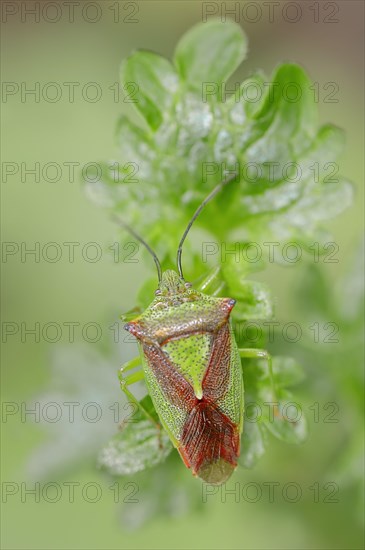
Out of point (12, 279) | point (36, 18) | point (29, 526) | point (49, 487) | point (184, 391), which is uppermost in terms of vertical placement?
point (36, 18)

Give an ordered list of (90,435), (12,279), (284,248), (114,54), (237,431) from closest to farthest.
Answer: (237,431)
(284,248)
(90,435)
(12,279)
(114,54)

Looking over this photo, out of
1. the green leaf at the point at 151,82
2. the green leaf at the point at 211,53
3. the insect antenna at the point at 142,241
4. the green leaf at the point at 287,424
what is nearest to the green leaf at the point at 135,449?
the green leaf at the point at 287,424

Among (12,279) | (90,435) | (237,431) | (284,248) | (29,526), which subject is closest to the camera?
(237,431)

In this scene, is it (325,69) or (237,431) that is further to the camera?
(325,69)

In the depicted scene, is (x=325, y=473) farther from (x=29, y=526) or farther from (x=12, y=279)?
(x=12, y=279)

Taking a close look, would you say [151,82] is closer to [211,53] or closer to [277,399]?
[211,53]

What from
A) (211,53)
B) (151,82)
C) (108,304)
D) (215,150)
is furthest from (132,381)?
(211,53)

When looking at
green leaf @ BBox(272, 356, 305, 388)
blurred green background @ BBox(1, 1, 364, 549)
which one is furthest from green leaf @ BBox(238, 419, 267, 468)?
blurred green background @ BBox(1, 1, 364, 549)

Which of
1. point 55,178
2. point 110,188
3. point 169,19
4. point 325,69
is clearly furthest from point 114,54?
point 110,188
